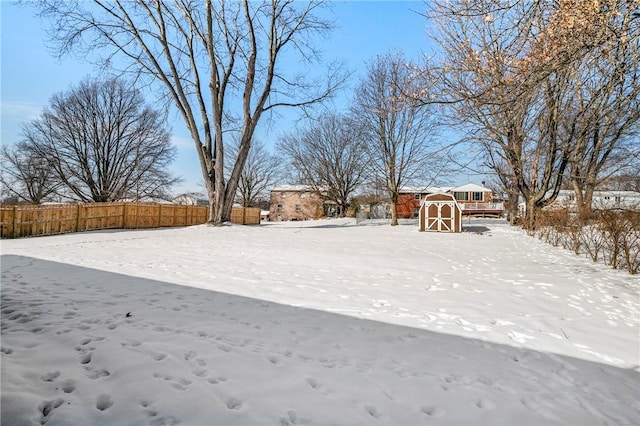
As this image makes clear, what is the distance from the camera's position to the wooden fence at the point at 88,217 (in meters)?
13.2

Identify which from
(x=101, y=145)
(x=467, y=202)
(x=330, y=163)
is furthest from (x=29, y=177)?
(x=467, y=202)

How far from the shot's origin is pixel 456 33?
1002 centimetres

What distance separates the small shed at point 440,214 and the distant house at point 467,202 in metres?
19.3

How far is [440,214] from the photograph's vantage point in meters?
Answer: 18.4

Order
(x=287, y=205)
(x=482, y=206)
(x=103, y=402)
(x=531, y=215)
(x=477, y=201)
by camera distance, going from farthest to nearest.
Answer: (x=287, y=205) → (x=477, y=201) → (x=482, y=206) → (x=531, y=215) → (x=103, y=402)

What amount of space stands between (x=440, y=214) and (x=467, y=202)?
26.1 metres

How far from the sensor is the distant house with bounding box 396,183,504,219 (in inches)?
1574

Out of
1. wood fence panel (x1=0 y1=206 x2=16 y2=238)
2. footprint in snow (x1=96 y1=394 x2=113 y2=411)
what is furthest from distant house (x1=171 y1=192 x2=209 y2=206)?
footprint in snow (x1=96 y1=394 x2=113 y2=411)

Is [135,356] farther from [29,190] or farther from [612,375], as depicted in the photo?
[29,190]

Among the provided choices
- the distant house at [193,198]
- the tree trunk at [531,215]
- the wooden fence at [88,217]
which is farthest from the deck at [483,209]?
the distant house at [193,198]

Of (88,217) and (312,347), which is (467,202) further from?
(312,347)

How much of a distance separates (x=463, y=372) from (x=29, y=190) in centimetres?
3381

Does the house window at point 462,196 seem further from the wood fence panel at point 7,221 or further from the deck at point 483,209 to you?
the wood fence panel at point 7,221

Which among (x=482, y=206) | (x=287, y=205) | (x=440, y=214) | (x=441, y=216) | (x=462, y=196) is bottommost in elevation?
(x=441, y=216)
